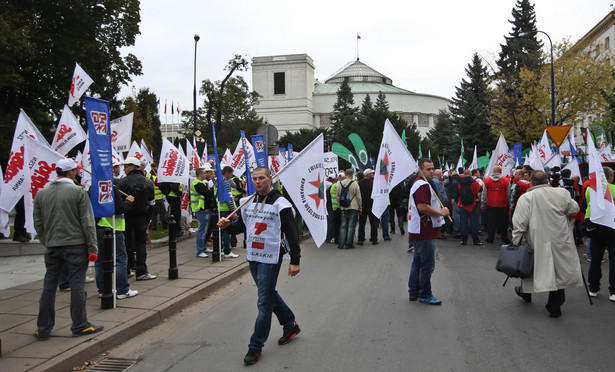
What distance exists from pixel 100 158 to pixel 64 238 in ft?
4.70

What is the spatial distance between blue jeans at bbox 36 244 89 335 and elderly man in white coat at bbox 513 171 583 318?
5.37 m

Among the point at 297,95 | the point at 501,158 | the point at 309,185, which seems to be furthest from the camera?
the point at 297,95

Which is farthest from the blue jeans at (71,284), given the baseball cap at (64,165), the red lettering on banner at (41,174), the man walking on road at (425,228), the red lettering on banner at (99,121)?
the man walking on road at (425,228)

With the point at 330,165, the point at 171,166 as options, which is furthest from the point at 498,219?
the point at 171,166

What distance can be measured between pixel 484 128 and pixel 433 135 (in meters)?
40.1

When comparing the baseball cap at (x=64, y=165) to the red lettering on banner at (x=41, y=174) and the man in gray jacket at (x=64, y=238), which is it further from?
the red lettering on banner at (x=41, y=174)

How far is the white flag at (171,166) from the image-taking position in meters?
10.9

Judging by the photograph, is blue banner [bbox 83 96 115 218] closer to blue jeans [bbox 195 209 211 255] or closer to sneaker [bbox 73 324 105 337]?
sneaker [bbox 73 324 105 337]

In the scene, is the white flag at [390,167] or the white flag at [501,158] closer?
the white flag at [390,167]

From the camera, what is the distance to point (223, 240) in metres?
10.6

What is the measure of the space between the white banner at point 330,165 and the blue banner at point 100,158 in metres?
8.29

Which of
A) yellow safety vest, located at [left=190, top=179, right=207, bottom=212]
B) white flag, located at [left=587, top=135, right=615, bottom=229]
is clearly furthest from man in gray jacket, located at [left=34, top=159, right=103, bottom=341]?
white flag, located at [left=587, top=135, right=615, bottom=229]

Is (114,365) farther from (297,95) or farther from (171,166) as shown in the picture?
(297,95)

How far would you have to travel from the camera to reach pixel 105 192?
6496mm
